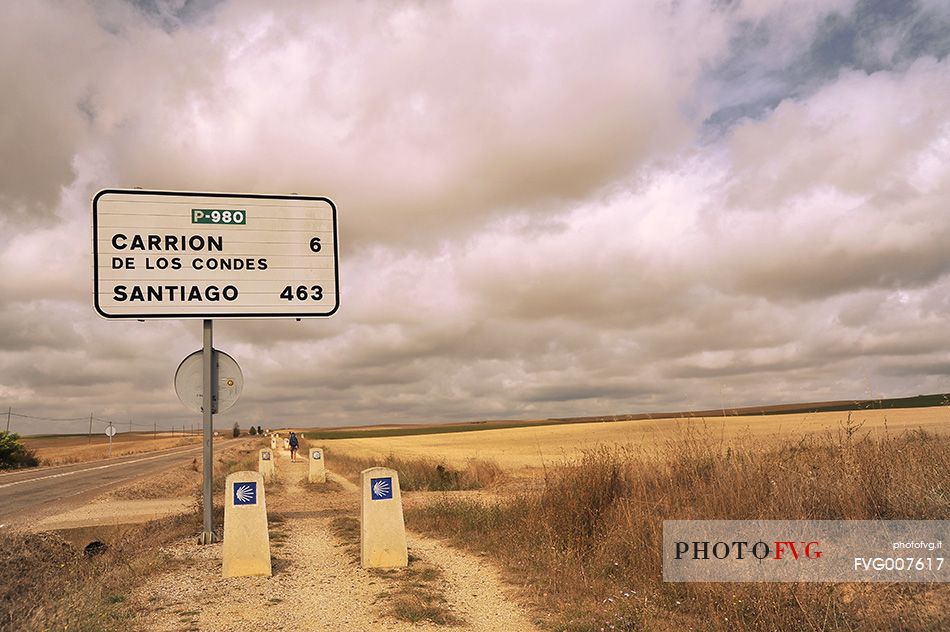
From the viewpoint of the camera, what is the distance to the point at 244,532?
7938 mm

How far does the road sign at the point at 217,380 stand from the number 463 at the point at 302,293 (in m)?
1.40

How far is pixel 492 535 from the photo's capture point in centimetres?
976

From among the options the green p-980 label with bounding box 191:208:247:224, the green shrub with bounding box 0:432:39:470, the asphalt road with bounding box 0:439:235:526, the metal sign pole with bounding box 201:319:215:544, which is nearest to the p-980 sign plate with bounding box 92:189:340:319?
the green p-980 label with bounding box 191:208:247:224

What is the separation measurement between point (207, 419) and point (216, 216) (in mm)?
3330

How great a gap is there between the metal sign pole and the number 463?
4.50ft

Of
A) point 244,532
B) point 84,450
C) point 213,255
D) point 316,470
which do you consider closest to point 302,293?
point 213,255

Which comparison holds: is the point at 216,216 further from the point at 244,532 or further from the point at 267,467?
the point at 267,467

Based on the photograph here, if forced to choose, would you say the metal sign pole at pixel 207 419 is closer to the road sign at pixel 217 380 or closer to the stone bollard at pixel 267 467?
the road sign at pixel 217 380

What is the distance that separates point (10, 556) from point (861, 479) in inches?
412

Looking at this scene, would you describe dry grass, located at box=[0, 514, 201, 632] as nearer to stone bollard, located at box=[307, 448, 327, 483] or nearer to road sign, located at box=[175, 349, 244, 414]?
road sign, located at box=[175, 349, 244, 414]

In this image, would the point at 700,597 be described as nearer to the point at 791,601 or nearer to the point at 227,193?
the point at 791,601

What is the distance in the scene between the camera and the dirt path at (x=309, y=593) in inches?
236

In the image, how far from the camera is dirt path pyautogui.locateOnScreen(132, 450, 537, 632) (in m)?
6.00

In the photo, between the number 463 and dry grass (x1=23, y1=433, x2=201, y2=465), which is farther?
dry grass (x1=23, y1=433, x2=201, y2=465)
